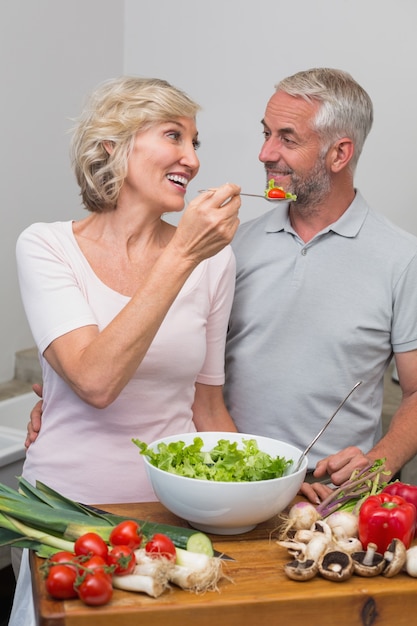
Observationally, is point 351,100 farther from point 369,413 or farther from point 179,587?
point 179,587

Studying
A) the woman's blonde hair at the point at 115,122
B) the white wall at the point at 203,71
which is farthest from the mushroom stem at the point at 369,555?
the white wall at the point at 203,71

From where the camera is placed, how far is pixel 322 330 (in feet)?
7.72

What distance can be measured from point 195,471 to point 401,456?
0.86m

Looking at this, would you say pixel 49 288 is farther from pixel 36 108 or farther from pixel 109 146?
pixel 36 108

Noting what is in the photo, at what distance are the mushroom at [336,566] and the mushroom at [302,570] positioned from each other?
0.5 inches

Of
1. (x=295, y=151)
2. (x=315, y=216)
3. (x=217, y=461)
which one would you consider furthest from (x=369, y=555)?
(x=295, y=151)

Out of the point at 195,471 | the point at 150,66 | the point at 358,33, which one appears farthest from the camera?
the point at 150,66

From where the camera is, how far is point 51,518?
146 cm

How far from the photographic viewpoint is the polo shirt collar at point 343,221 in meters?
2.42

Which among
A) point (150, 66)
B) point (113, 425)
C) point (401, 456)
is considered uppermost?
point (150, 66)

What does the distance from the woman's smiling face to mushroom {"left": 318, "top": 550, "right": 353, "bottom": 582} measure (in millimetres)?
884

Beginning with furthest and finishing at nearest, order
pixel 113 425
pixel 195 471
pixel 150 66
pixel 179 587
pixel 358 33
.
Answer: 1. pixel 150 66
2. pixel 358 33
3. pixel 113 425
4. pixel 195 471
5. pixel 179 587

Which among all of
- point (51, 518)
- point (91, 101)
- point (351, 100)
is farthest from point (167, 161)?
point (51, 518)

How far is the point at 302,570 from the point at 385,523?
0.19 m
